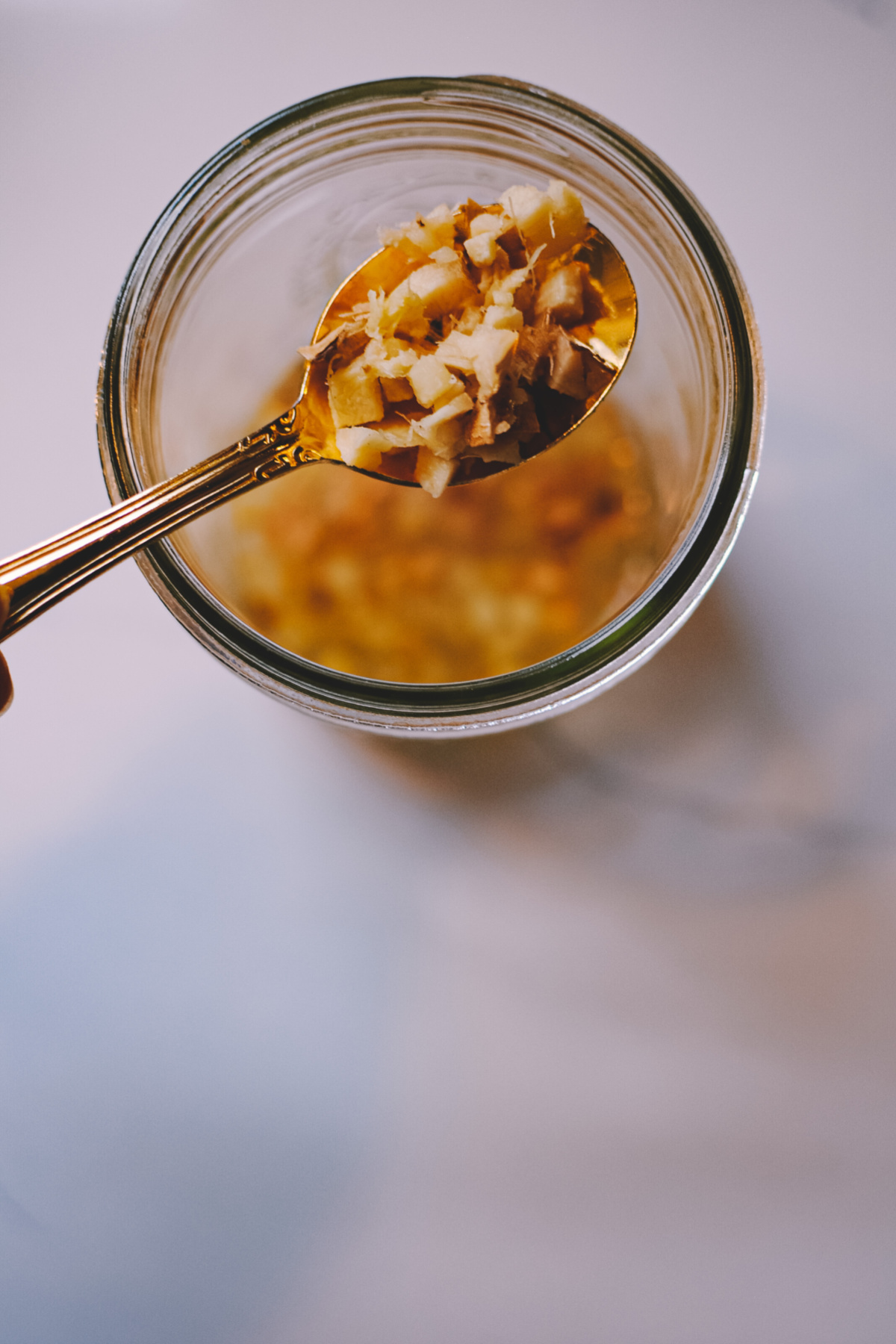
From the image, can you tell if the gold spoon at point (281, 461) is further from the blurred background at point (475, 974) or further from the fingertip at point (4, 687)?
the blurred background at point (475, 974)

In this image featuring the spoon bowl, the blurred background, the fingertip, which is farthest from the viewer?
the blurred background

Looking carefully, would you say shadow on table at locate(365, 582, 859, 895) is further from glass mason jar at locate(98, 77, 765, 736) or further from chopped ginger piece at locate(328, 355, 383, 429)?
chopped ginger piece at locate(328, 355, 383, 429)

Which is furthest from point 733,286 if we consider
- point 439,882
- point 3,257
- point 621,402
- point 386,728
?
point 3,257

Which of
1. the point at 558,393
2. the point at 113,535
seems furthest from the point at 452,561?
the point at 113,535

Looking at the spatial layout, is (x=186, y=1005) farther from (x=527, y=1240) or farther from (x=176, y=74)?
(x=176, y=74)

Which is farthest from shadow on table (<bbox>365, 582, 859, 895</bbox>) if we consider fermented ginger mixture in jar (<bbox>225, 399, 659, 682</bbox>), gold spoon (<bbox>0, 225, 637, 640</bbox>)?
gold spoon (<bbox>0, 225, 637, 640</bbox>)

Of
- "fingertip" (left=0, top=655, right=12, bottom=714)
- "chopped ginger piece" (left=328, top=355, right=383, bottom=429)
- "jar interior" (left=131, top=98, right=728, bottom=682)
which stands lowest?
"fingertip" (left=0, top=655, right=12, bottom=714)
